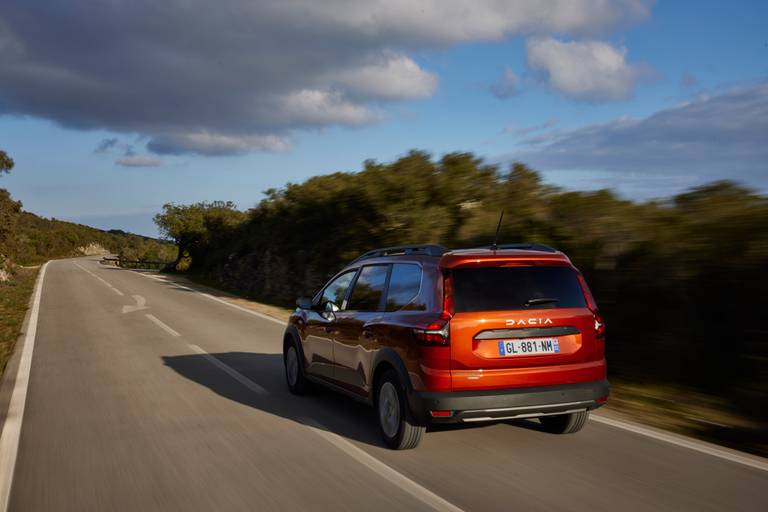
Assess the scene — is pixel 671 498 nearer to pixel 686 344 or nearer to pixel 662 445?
pixel 662 445

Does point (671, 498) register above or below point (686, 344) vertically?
below

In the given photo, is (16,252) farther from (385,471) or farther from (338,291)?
(385,471)

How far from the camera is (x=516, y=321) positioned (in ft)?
17.3

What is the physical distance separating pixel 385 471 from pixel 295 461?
0.76m

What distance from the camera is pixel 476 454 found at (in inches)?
218

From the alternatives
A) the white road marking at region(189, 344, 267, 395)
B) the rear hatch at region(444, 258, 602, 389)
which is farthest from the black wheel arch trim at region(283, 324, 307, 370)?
the rear hatch at region(444, 258, 602, 389)

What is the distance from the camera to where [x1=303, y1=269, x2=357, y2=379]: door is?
704cm

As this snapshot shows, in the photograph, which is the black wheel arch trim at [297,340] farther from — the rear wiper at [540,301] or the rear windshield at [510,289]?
the rear wiper at [540,301]

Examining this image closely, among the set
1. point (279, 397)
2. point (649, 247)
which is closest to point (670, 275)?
point (649, 247)

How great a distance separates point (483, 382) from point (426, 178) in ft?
41.6

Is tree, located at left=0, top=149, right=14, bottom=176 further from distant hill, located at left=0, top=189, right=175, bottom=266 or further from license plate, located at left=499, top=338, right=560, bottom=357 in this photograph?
license plate, located at left=499, top=338, right=560, bottom=357

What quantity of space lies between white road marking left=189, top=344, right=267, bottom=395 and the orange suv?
9.15 feet

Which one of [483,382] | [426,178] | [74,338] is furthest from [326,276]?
[483,382]

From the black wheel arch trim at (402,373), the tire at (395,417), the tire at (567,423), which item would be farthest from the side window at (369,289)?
the tire at (567,423)
